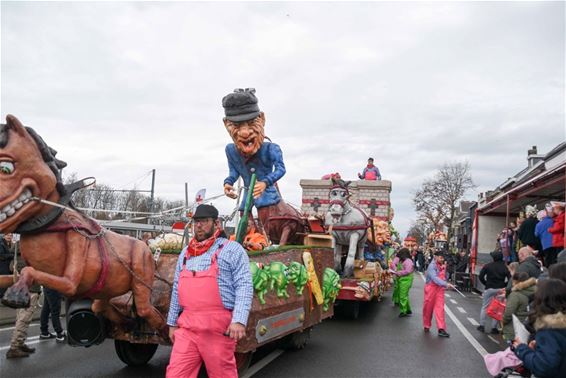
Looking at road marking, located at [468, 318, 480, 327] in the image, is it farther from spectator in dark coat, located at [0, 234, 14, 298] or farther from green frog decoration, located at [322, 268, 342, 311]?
spectator in dark coat, located at [0, 234, 14, 298]

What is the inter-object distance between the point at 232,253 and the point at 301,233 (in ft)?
13.1

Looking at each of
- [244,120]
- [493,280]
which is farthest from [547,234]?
[244,120]

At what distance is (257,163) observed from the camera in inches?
272

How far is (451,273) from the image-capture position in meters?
23.6

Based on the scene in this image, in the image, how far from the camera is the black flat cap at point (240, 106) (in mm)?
6441

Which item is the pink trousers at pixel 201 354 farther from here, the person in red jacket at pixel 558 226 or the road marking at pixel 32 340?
the person in red jacket at pixel 558 226

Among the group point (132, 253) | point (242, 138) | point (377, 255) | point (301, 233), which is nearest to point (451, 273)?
point (377, 255)

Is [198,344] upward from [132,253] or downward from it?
downward

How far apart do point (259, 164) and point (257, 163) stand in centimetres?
3

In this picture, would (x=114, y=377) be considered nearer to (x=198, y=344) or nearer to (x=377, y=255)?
(x=198, y=344)

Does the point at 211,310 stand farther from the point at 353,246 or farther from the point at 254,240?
the point at 353,246

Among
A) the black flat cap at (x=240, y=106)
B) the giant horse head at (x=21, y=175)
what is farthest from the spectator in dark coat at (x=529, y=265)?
the giant horse head at (x=21, y=175)

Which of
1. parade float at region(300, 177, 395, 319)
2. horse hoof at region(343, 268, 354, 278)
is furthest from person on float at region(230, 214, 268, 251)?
horse hoof at region(343, 268, 354, 278)

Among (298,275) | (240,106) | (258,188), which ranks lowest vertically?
(298,275)
